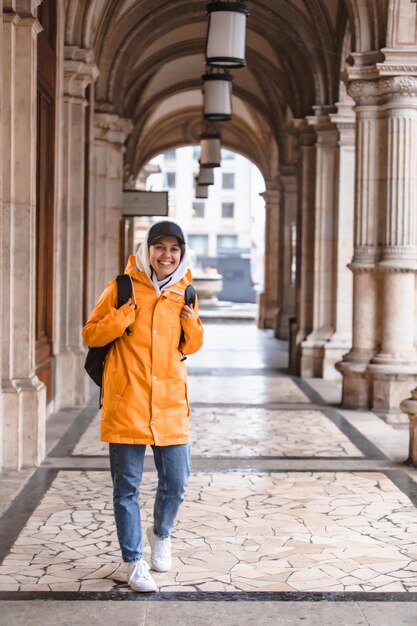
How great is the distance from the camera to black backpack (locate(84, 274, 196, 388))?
4945 millimetres

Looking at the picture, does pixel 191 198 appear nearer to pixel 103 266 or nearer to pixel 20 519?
pixel 103 266

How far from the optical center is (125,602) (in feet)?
16.3

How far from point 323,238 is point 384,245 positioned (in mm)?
4287

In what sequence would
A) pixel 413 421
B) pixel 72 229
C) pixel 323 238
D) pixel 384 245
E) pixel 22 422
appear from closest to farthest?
1. pixel 22 422
2. pixel 413 421
3. pixel 384 245
4. pixel 72 229
5. pixel 323 238

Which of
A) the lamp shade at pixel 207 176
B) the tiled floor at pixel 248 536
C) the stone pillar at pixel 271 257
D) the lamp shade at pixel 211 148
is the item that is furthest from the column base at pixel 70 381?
the stone pillar at pixel 271 257

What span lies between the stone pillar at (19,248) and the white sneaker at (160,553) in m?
2.83

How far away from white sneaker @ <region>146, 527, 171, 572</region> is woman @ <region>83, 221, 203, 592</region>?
0.81 ft

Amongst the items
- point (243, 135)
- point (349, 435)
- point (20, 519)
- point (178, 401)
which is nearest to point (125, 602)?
point (178, 401)

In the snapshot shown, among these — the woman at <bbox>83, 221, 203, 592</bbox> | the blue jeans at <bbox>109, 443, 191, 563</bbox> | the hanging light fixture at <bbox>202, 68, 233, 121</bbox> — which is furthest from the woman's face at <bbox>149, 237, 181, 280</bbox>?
the hanging light fixture at <bbox>202, 68, 233, 121</bbox>

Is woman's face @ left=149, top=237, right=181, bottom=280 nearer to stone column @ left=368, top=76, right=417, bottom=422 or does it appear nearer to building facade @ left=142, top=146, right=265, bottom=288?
stone column @ left=368, top=76, right=417, bottom=422

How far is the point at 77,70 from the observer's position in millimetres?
12172

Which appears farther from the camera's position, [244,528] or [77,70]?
[77,70]

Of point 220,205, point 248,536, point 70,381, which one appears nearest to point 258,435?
point 70,381

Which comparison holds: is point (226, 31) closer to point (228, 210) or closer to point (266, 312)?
point (266, 312)
